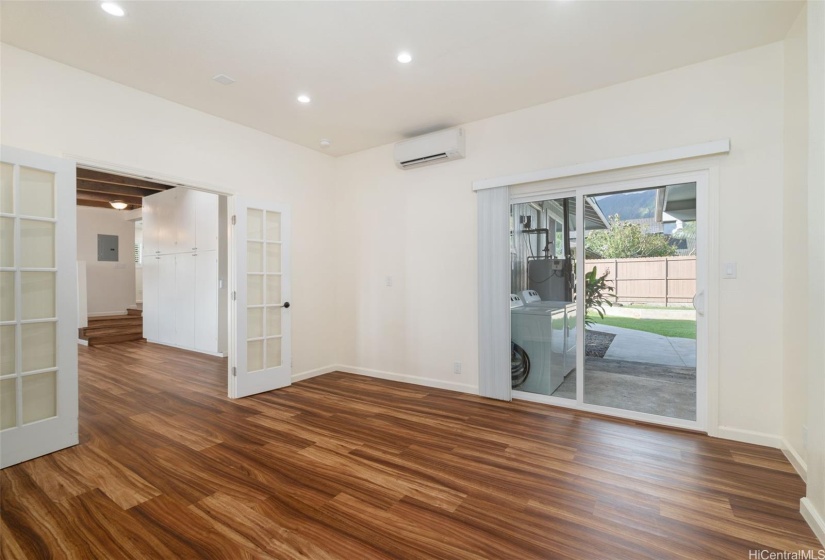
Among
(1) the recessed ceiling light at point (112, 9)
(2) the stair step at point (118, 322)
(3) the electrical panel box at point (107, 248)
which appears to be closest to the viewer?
(1) the recessed ceiling light at point (112, 9)

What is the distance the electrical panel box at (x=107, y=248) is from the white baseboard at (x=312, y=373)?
26.1 ft

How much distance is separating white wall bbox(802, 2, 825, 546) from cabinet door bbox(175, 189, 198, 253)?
7.34 meters

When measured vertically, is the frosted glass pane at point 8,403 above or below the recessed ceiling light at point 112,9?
below

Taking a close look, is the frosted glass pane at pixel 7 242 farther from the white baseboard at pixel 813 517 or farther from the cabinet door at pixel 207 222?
the white baseboard at pixel 813 517

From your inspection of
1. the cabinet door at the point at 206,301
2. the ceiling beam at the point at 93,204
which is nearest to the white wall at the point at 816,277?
the cabinet door at the point at 206,301

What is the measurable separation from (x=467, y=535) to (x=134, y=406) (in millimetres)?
3563

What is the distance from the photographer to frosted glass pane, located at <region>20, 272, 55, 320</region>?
102 inches

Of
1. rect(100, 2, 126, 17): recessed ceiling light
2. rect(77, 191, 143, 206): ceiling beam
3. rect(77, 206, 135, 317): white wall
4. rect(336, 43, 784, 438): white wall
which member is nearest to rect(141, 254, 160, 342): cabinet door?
rect(77, 191, 143, 206): ceiling beam

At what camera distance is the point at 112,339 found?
7277mm

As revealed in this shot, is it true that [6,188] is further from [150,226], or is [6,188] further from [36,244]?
[150,226]

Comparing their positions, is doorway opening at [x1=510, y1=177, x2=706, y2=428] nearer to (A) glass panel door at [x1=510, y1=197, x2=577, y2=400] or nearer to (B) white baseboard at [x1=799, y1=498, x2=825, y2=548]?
(A) glass panel door at [x1=510, y1=197, x2=577, y2=400]

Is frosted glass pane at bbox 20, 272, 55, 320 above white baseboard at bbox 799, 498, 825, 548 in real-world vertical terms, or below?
above

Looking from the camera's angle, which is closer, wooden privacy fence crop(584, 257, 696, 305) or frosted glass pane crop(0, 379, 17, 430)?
frosted glass pane crop(0, 379, 17, 430)

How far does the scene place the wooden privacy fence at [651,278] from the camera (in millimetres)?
3021
